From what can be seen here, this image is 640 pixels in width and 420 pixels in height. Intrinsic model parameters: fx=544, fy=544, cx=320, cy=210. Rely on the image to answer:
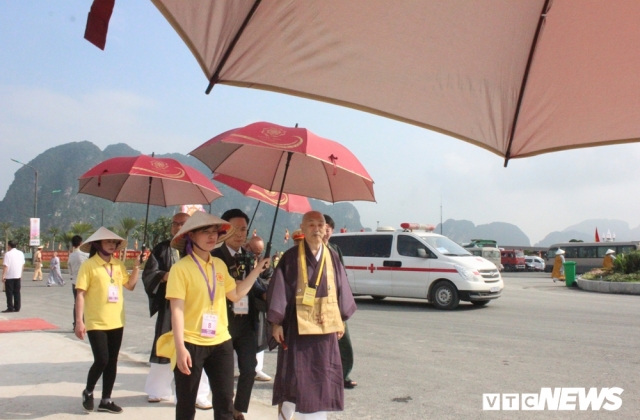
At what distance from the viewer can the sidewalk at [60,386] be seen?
481cm

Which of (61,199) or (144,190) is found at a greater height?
(61,199)

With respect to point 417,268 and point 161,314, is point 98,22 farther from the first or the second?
point 417,268

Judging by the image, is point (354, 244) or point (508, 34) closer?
point (508, 34)

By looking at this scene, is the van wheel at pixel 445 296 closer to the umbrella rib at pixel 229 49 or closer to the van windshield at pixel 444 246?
the van windshield at pixel 444 246

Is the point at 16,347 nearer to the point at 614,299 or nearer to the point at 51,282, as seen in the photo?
the point at 614,299

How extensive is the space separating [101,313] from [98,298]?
0.14m

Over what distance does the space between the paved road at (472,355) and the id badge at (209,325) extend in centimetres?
194

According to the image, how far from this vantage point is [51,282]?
2445 cm

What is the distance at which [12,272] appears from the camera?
43.8ft

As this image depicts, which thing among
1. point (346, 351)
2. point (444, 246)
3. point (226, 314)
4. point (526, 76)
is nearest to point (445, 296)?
point (444, 246)

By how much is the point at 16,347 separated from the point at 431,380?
5.89 metres

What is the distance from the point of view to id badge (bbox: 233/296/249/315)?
15.1 ft

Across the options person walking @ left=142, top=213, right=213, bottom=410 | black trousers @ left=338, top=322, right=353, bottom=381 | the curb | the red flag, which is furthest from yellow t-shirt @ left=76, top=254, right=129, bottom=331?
the curb

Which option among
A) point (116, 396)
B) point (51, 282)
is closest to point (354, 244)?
point (116, 396)
